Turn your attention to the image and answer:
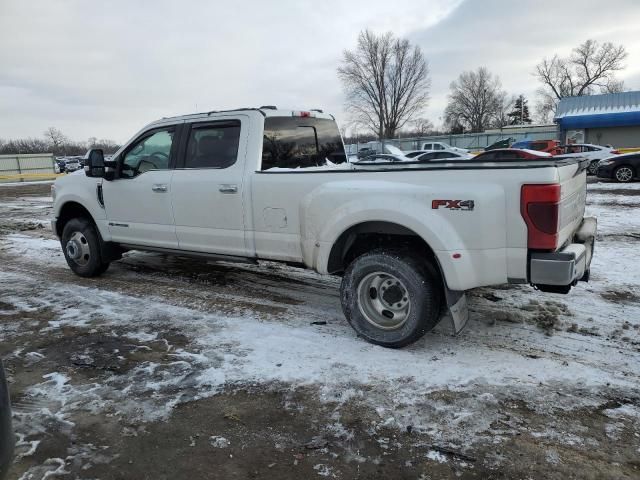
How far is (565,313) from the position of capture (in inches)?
180

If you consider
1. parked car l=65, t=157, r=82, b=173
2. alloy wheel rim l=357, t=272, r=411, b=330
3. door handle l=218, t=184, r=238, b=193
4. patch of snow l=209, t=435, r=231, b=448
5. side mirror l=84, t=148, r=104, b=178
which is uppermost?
parked car l=65, t=157, r=82, b=173

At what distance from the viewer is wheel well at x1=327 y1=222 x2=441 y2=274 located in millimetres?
3867

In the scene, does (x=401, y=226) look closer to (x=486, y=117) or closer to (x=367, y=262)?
(x=367, y=262)

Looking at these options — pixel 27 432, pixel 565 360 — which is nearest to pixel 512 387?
pixel 565 360

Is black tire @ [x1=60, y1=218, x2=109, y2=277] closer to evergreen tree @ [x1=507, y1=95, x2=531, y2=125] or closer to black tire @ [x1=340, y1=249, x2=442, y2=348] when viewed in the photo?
black tire @ [x1=340, y1=249, x2=442, y2=348]

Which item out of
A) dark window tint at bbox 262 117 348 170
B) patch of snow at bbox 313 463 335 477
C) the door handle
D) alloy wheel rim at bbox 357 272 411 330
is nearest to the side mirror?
the door handle

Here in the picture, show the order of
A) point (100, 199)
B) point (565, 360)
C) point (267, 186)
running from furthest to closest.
Answer: 1. point (100, 199)
2. point (267, 186)
3. point (565, 360)

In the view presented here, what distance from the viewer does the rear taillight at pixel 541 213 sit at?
3.17m

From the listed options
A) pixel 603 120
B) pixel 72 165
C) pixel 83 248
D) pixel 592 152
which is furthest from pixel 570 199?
pixel 72 165

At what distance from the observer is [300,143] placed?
17.3ft

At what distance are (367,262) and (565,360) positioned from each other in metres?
1.67

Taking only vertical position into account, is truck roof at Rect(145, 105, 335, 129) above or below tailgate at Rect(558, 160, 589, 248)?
above

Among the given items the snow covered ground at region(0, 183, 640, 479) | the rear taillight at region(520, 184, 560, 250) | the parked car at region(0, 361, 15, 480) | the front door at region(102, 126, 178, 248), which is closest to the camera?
the parked car at region(0, 361, 15, 480)

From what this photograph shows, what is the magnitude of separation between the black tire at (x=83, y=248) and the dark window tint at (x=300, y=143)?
2847mm
